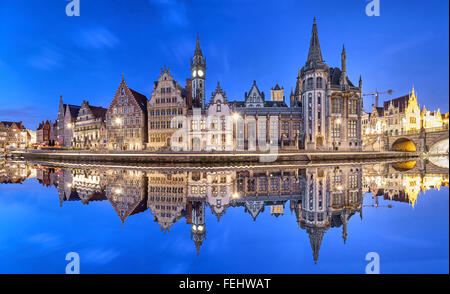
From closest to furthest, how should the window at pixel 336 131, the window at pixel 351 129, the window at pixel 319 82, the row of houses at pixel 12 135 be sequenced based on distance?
the window at pixel 319 82
the window at pixel 336 131
the window at pixel 351 129
the row of houses at pixel 12 135

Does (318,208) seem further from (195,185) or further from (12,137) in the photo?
(12,137)

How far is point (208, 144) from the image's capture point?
137 ft

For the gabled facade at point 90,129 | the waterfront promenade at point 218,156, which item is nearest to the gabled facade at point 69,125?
the gabled facade at point 90,129

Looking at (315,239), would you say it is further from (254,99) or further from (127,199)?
(254,99)

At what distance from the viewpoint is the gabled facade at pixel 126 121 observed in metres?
A: 45.7

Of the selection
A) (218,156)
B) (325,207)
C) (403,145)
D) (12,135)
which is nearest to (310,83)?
(218,156)

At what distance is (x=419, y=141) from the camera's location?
43594 millimetres

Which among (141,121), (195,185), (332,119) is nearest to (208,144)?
(141,121)

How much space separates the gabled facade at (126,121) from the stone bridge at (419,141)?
48225mm

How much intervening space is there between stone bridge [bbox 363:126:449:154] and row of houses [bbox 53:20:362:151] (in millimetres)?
11359

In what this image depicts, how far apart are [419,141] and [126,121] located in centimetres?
6035

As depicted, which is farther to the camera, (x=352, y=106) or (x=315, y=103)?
(x=352, y=106)

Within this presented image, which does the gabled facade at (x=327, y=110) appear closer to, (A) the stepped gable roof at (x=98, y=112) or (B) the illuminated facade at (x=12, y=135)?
(A) the stepped gable roof at (x=98, y=112)
